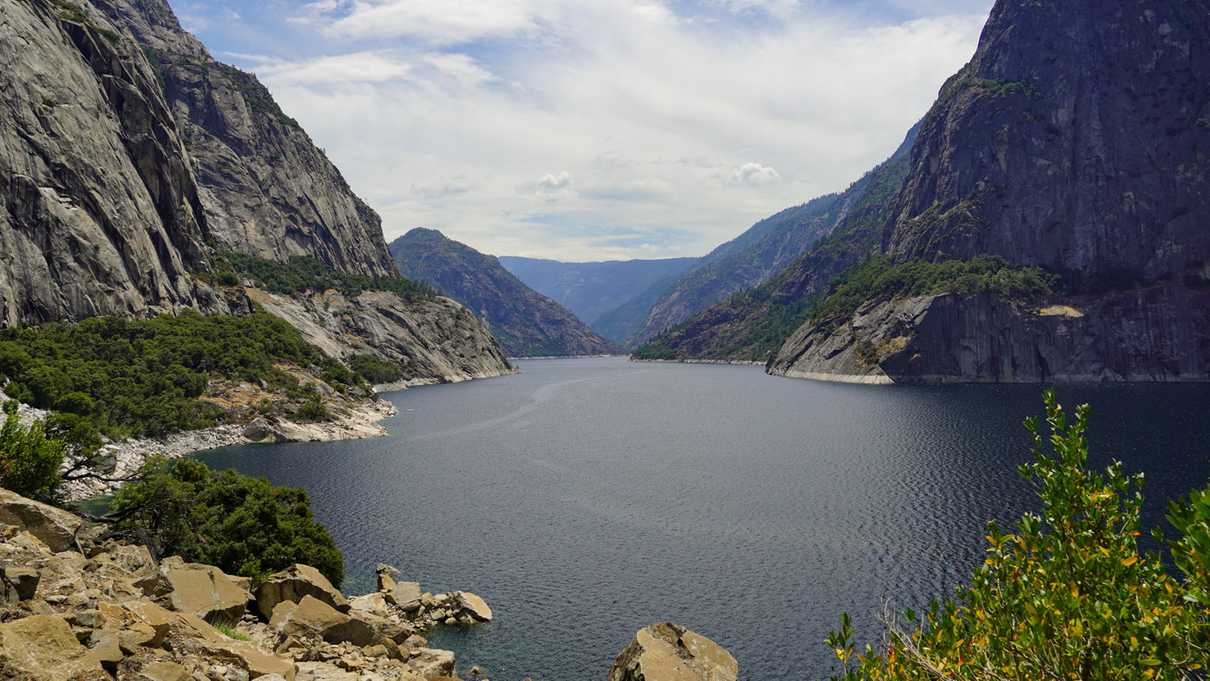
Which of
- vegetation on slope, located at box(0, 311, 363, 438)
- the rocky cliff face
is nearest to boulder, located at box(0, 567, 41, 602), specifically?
vegetation on slope, located at box(0, 311, 363, 438)

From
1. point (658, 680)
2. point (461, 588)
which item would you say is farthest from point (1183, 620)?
point (461, 588)

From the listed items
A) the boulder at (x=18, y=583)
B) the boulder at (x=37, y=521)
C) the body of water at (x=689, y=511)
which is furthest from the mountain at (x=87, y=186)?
the boulder at (x=18, y=583)

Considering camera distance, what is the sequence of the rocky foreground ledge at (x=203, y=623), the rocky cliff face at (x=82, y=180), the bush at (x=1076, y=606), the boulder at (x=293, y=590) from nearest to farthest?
the bush at (x=1076, y=606) < the rocky foreground ledge at (x=203, y=623) < the boulder at (x=293, y=590) < the rocky cliff face at (x=82, y=180)

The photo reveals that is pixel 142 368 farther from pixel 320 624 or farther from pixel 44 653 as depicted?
pixel 44 653

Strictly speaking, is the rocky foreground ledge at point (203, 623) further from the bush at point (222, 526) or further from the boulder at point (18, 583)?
the bush at point (222, 526)

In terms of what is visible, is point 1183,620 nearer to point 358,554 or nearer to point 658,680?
point 658,680
